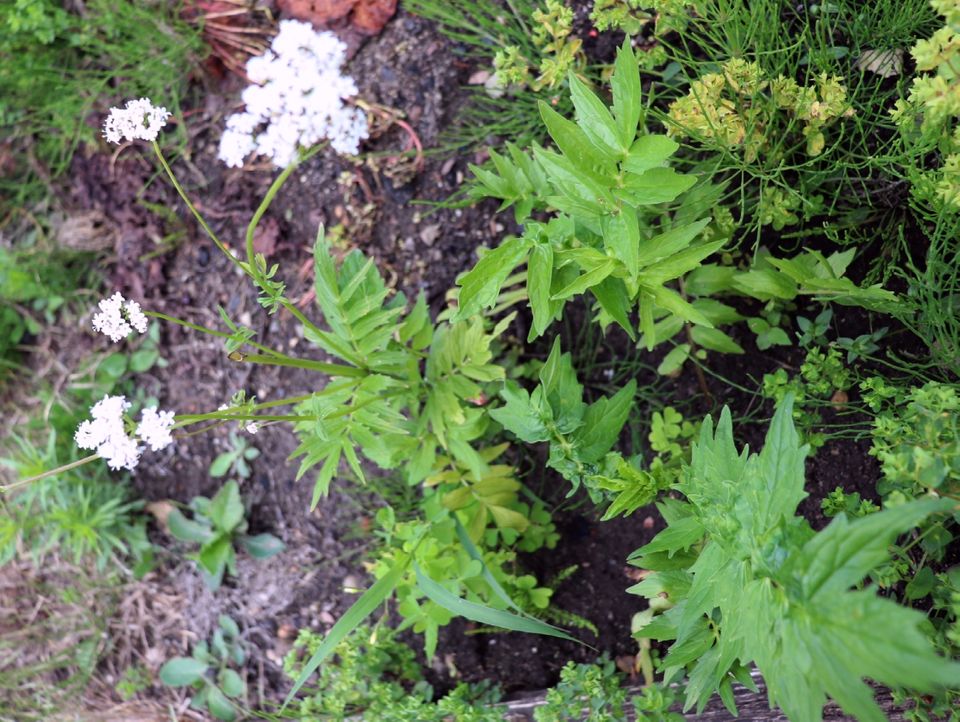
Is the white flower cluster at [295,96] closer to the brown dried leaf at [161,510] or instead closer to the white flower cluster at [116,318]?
the white flower cluster at [116,318]

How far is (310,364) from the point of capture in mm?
1778

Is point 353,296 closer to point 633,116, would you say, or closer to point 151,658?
point 633,116

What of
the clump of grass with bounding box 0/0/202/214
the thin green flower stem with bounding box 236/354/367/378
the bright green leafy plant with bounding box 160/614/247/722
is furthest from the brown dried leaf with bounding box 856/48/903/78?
the bright green leafy plant with bounding box 160/614/247/722

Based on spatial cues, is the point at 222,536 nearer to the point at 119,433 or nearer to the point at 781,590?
the point at 119,433

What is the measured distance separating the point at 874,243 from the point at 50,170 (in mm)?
3217

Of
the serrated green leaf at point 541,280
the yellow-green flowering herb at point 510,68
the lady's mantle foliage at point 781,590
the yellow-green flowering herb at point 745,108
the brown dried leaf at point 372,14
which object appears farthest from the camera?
the brown dried leaf at point 372,14

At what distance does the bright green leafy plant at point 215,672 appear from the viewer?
2812 mm

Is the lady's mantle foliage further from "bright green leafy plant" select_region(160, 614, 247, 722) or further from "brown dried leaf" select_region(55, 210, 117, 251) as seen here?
"brown dried leaf" select_region(55, 210, 117, 251)

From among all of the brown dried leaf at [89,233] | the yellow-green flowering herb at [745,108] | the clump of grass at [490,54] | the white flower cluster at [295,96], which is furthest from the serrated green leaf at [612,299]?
the brown dried leaf at [89,233]

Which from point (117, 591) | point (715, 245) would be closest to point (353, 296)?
point (715, 245)

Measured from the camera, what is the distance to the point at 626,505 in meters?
1.67

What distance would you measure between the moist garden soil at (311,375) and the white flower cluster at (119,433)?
105 centimetres

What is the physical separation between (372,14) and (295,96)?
2.92ft

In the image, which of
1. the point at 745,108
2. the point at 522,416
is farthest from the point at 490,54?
the point at 522,416
